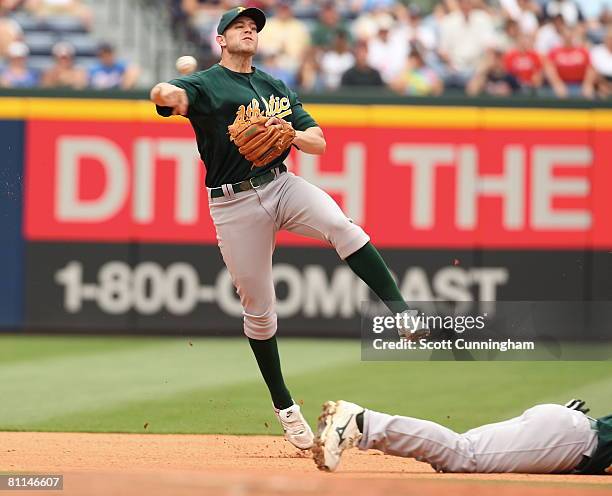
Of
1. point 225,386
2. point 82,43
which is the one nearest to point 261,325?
point 225,386

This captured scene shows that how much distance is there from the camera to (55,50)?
14.4 metres

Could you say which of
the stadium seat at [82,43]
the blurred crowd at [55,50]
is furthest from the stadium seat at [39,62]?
the stadium seat at [82,43]

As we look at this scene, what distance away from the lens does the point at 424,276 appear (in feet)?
40.7

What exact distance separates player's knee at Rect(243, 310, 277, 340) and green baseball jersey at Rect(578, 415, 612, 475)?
1.83 m

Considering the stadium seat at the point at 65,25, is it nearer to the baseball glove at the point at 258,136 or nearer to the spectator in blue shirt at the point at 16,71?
the spectator in blue shirt at the point at 16,71

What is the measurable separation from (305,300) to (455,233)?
162 centimetres

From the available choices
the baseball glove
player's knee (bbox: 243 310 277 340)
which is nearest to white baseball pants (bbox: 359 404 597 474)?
player's knee (bbox: 243 310 277 340)

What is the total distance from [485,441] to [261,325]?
63.5 inches

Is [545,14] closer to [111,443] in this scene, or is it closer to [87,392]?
[87,392]

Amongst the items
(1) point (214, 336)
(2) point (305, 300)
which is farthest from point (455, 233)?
(1) point (214, 336)

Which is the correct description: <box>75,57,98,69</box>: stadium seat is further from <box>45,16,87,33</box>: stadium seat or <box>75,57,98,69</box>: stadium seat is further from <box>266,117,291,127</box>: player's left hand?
<box>266,117,291,127</box>: player's left hand

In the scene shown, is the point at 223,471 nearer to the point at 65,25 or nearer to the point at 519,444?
the point at 519,444

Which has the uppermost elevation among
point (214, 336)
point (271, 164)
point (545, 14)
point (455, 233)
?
point (545, 14)

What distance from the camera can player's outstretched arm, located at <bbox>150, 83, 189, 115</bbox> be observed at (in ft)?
19.4
